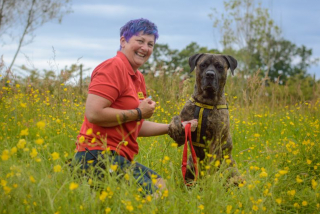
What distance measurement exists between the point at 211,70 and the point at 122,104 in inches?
47.9

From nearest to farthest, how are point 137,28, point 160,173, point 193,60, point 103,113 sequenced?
point 103,113
point 137,28
point 160,173
point 193,60

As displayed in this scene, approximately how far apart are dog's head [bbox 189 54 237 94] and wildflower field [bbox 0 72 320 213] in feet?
2.23

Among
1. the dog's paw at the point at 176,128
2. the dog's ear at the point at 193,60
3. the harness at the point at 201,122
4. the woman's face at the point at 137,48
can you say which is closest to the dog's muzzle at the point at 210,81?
the harness at the point at 201,122

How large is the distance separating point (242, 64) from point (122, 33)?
106 ft

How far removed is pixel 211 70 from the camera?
382cm

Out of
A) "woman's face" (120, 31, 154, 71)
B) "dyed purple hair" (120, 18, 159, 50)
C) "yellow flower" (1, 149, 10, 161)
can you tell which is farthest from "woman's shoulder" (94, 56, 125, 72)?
"yellow flower" (1, 149, 10, 161)

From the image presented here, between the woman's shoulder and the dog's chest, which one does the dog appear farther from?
the woman's shoulder

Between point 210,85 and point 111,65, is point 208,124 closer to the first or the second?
point 210,85

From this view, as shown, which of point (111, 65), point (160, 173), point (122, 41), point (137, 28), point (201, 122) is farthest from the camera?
point (201, 122)

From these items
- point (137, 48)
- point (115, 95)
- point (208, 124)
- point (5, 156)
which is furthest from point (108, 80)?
point (208, 124)

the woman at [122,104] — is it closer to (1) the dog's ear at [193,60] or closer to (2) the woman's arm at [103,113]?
(2) the woman's arm at [103,113]

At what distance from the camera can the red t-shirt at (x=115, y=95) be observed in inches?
114

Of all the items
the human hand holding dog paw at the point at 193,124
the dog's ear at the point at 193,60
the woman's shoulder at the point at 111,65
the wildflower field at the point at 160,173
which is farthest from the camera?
the dog's ear at the point at 193,60

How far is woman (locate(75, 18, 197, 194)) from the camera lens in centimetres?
288
